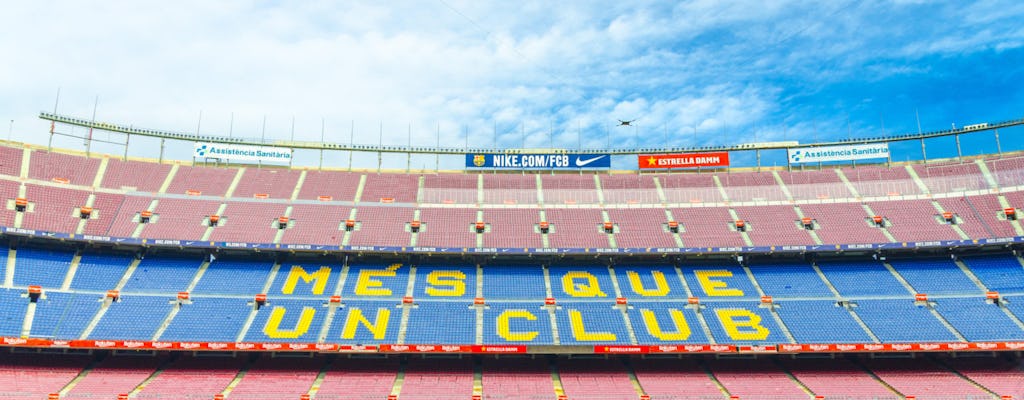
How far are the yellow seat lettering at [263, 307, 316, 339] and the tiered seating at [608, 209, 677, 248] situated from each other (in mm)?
27105

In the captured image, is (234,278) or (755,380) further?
(234,278)

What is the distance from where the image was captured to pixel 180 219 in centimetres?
5194

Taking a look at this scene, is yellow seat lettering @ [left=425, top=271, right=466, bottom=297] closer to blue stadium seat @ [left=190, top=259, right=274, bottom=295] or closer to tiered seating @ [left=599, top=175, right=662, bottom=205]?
blue stadium seat @ [left=190, top=259, right=274, bottom=295]

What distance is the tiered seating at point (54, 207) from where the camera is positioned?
46.8 metres

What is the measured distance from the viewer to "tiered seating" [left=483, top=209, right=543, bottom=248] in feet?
174

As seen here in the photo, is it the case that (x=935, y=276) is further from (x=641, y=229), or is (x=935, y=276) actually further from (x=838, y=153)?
(x=641, y=229)

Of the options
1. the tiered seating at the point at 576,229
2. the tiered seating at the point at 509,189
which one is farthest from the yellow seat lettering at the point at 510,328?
the tiered seating at the point at 509,189

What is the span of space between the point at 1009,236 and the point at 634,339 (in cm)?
3367

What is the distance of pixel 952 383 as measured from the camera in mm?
39250

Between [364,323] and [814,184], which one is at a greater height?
[814,184]

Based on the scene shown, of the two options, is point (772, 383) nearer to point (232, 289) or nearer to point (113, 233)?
point (232, 289)

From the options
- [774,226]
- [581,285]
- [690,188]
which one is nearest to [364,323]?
[581,285]

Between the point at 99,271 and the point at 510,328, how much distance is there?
33.3m

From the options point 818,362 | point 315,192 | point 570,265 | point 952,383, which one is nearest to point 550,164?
point 570,265
